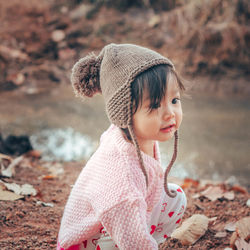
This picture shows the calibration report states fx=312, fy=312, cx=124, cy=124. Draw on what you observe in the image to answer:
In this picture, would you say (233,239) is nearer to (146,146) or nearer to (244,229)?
(244,229)

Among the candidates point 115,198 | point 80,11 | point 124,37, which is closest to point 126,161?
point 115,198

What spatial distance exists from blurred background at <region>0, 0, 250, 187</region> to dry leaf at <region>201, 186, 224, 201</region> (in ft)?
1.82

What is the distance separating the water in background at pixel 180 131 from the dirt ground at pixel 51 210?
0.57 m

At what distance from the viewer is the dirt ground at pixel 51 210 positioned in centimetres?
182

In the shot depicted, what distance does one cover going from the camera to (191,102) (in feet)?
17.1

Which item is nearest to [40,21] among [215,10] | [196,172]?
[215,10]

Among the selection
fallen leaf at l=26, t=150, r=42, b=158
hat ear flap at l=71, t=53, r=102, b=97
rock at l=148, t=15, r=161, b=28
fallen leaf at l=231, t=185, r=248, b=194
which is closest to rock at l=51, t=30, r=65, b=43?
rock at l=148, t=15, r=161, b=28

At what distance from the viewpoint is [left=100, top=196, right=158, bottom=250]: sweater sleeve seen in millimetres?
1275

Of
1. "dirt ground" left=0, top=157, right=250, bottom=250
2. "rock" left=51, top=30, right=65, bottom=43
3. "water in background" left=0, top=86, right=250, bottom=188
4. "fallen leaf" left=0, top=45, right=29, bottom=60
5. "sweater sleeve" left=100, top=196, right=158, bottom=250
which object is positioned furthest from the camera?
"rock" left=51, top=30, right=65, bottom=43

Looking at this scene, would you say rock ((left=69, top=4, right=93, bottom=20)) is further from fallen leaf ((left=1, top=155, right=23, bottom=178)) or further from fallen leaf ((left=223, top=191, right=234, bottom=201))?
fallen leaf ((left=223, top=191, right=234, bottom=201))

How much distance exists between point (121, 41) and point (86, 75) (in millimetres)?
5774

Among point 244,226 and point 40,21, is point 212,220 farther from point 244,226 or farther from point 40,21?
point 40,21

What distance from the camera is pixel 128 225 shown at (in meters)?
1.28

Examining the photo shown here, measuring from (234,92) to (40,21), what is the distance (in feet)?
16.3
